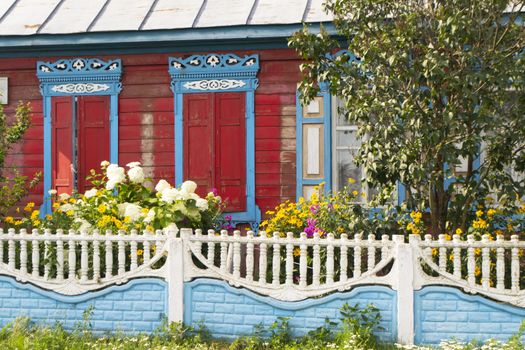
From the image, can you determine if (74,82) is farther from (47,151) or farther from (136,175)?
(136,175)

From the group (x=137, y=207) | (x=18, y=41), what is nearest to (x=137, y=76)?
(x=18, y=41)

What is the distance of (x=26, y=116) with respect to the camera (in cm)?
822

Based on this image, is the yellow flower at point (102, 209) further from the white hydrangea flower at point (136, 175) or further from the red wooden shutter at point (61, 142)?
the red wooden shutter at point (61, 142)

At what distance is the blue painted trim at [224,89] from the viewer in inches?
346

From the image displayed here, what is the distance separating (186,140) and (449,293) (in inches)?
171

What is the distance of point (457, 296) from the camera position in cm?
566

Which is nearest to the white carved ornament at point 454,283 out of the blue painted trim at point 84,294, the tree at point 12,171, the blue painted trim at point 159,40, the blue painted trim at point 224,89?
the blue painted trim at point 84,294

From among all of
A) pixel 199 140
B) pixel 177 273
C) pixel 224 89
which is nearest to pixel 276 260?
pixel 177 273

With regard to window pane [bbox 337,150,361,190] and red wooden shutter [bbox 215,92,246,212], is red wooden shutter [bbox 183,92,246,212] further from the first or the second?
window pane [bbox 337,150,361,190]

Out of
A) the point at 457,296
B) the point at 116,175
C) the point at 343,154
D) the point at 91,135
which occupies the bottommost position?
the point at 457,296

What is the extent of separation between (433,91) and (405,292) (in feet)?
6.01

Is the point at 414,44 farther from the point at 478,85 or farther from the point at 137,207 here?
the point at 137,207

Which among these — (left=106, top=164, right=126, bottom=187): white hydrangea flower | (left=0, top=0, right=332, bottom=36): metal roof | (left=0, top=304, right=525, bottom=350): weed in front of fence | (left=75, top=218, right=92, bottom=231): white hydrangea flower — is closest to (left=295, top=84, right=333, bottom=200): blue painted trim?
(left=0, top=0, right=332, bottom=36): metal roof

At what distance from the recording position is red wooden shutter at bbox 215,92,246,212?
8.84 m
